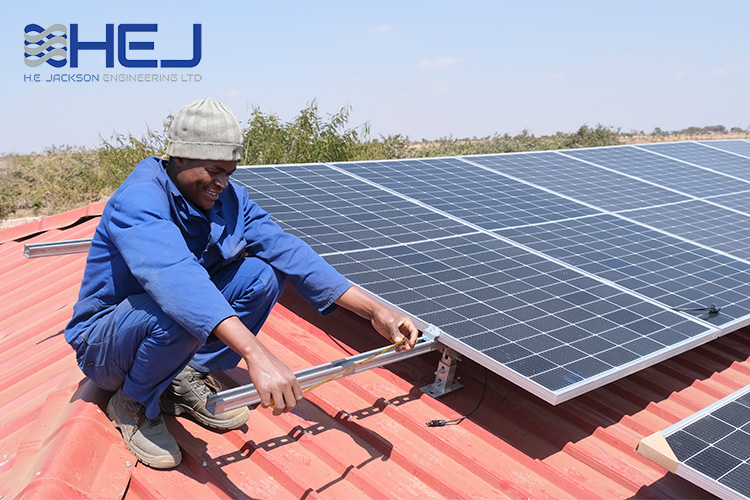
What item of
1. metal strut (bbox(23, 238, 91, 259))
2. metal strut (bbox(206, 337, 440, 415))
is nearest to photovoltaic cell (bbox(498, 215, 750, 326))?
metal strut (bbox(206, 337, 440, 415))

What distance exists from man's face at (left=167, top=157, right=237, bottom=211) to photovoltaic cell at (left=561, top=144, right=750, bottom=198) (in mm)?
8157

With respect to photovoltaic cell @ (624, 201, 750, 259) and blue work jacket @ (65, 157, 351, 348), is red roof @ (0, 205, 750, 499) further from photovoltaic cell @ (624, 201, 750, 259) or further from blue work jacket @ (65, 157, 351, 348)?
photovoltaic cell @ (624, 201, 750, 259)

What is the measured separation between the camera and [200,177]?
3.17m

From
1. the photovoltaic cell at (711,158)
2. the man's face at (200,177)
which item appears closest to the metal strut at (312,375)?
the man's face at (200,177)

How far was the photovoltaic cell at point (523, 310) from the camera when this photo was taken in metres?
4.01

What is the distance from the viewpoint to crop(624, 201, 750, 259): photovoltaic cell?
7.09 m

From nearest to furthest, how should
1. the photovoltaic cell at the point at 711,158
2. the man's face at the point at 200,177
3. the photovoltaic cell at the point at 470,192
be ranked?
the man's face at the point at 200,177 < the photovoltaic cell at the point at 470,192 < the photovoltaic cell at the point at 711,158

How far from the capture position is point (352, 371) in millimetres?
3643

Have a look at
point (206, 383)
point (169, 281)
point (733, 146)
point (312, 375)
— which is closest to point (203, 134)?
point (169, 281)

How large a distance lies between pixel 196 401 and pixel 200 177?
1345 mm

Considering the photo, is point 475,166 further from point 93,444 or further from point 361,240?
point 93,444

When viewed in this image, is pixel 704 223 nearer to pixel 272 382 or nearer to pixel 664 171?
pixel 664 171

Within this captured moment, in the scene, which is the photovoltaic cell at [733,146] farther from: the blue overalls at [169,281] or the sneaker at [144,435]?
the sneaker at [144,435]

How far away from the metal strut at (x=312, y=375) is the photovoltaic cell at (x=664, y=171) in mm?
6996
